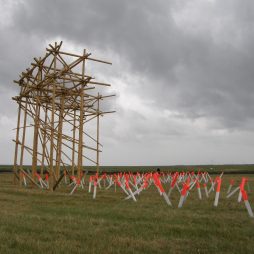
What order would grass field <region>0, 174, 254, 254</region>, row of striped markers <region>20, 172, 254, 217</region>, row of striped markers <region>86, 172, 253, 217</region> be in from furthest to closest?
row of striped markers <region>20, 172, 254, 217</region>, row of striped markers <region>86, 172, 253, 217</region>, grass field <region>0, 174, 254, 254</region>

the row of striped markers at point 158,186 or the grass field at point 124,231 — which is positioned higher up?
the row of striped markers at point 158,186

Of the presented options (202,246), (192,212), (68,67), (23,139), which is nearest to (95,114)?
(23,139)

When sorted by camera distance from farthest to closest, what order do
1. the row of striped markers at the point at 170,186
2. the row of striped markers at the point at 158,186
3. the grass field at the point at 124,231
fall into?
1. the row of striped markers at the point at 158,186
2. the row of striped markers at the point at 170,186
3. the grass field at the point at 124,231

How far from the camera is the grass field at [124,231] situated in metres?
6.35

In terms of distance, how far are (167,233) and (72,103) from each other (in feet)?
64.8

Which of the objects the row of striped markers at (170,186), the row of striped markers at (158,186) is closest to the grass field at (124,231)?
the row of striped markers at (170,186)

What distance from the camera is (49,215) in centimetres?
973

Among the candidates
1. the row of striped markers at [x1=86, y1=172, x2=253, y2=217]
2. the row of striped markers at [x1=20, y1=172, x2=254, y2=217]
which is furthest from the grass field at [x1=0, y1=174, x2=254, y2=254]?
the row of striped markers at [x1=20, y1=172, x2=254, y2=217]

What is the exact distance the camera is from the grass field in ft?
20.8

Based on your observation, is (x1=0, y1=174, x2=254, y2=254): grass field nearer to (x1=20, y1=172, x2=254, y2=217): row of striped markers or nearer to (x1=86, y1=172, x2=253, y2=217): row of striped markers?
(x1=86, y1=172, x2=253, y2=217): row of striped markers

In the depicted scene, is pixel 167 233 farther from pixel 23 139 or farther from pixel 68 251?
pixel 23 139

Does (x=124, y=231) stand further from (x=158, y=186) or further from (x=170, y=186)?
(x=170, y=186)

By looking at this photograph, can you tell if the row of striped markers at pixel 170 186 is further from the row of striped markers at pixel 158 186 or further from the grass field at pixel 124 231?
the grass field at pixel 124 231

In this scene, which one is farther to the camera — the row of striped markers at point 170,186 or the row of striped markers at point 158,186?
the row of striped markers at point 158,186
